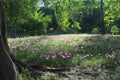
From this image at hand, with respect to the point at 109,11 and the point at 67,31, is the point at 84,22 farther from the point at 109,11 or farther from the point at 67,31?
the point at 109,11

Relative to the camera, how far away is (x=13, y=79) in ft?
19.7

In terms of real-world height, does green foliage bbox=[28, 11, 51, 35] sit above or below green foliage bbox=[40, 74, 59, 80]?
below

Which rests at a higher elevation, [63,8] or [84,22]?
[63,8]

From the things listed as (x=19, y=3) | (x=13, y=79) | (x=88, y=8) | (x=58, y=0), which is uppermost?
(x=13, y=79)

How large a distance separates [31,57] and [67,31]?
50.4 metres

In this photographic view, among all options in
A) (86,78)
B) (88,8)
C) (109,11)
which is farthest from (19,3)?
(88,8)

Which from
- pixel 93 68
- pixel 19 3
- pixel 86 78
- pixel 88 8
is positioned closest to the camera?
pixel 86 78

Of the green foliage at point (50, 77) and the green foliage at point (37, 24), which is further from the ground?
the green foliage at point (50, 77)

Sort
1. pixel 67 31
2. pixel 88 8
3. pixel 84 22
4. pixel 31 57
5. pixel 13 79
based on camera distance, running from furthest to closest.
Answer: pixel 84 22 → pixel 88 8 → pixel 67 31 → pixel 31 57 → pixel 13 79

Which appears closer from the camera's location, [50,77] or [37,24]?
[50,77]

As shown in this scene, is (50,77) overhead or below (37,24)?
overhead

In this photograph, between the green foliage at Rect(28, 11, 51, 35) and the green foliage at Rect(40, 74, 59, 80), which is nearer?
the green foliage at Rect(40, 74, 59, 80)

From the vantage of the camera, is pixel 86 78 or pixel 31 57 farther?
pixel 31 57

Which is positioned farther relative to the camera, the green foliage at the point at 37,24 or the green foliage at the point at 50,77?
the green foliage at the point at 37,24
